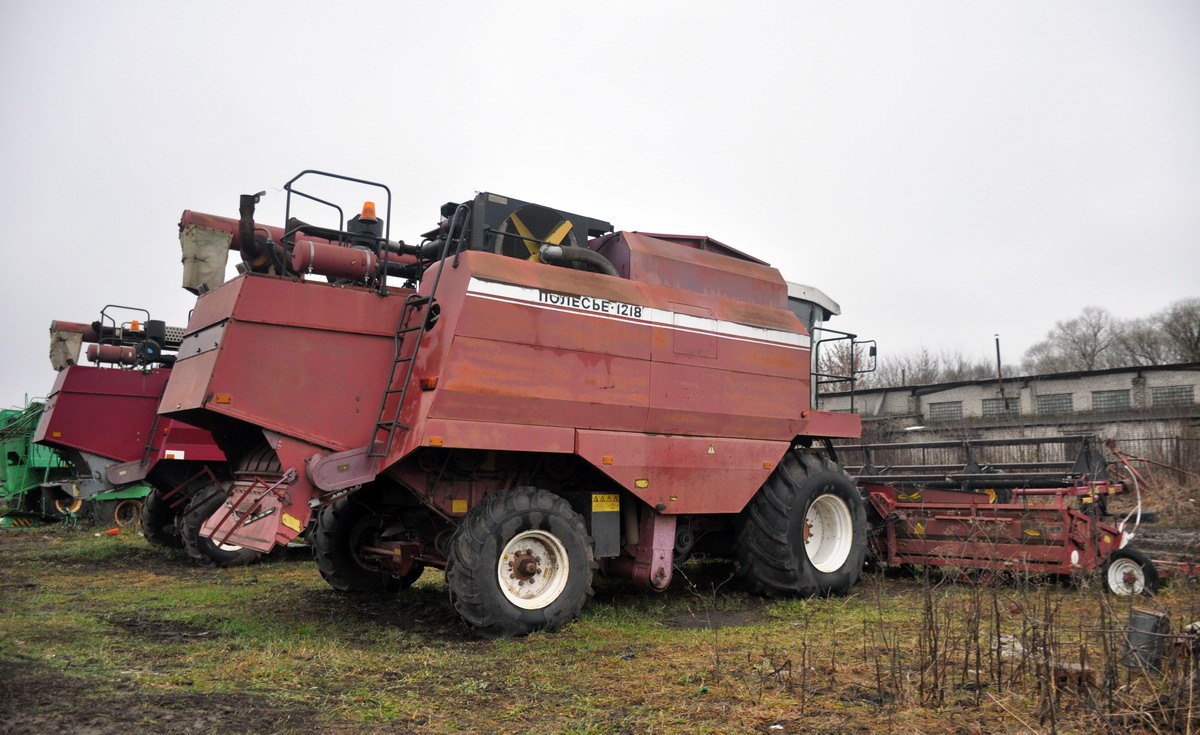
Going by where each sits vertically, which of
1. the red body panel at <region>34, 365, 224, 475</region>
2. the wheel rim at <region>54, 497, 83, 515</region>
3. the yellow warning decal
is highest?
the red body panel at <region>34, 365, 224, 475</region>

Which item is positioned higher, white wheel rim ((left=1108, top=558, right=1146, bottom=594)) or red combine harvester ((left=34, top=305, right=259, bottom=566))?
A: red combine harvester ((left=34, top=305, right=259, bottom=566))

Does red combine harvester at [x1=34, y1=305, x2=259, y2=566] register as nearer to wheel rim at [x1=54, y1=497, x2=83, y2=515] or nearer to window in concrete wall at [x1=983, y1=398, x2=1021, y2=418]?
wheel rim at [x1=54, y1=497, x2=83, y2=515]

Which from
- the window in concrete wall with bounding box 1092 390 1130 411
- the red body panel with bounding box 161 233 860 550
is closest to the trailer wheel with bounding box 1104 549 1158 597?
the red body panel with bounding box 161 233 860 550

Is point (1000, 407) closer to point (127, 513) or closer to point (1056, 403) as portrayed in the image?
point (1056, 403)

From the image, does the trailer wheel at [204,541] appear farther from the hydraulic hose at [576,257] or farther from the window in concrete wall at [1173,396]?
the window in concrete wall at [1173,396]

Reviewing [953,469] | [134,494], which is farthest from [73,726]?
[134,494]

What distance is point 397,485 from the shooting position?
7.40 meters

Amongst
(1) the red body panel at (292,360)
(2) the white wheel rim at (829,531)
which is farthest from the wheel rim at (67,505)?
(2) the white wheel rim at (829,531)

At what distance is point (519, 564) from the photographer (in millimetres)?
6480

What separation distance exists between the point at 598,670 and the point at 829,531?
4.24 meters

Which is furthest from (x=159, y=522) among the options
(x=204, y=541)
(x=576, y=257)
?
A: (x=576, y=257)

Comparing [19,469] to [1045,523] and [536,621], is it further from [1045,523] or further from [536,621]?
[1045,523]

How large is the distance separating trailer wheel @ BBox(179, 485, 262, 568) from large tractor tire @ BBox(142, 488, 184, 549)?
58.0 inches

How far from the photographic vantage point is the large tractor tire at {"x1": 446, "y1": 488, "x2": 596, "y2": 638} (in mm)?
6176
